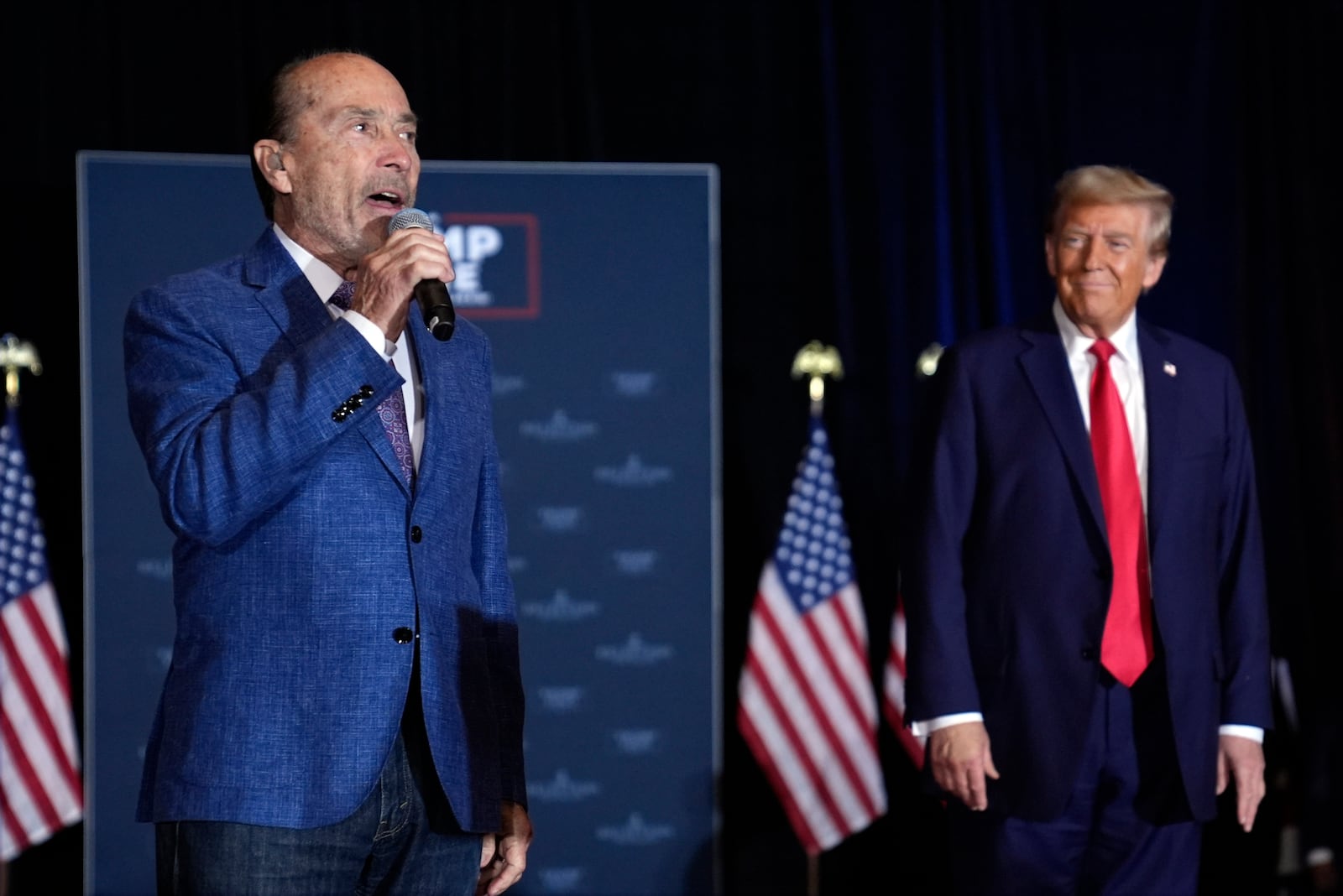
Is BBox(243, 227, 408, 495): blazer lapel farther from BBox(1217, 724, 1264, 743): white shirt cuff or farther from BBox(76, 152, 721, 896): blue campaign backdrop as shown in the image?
BBox(76, 152, 721, 896): blue campaign backdrop

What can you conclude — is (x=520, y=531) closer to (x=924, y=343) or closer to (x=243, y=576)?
(x=924, y=343)

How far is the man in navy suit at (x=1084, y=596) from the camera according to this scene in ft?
8.62

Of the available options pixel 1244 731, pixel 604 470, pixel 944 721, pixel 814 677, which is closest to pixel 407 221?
pixel 944 721

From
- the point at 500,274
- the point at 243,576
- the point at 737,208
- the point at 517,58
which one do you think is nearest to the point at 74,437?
the point at 500,274

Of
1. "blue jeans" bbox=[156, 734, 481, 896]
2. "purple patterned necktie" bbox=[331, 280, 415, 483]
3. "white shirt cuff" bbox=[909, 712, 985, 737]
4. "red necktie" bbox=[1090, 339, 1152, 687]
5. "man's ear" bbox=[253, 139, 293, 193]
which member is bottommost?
"white shirt cuff" bbox=[909, 712, 985, 737]

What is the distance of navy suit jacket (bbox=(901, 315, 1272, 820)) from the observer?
263cm

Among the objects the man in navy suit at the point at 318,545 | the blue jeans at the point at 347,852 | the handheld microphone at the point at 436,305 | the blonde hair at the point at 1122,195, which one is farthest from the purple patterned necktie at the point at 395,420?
the blonde hair at the point at 1122,195

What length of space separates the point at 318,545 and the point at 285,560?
0.04m

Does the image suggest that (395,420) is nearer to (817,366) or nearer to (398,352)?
(398,352)

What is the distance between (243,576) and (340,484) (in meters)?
0.15

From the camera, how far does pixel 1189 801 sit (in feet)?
8.55

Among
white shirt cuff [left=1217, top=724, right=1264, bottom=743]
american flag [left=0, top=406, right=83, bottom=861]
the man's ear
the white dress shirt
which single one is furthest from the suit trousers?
american flag [left=0, top=406, right=83, bottom=861]

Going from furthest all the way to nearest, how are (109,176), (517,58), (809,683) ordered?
(517,58) < (809,683) < (109,176)

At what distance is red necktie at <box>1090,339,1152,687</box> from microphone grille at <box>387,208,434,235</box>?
1.46 meters
